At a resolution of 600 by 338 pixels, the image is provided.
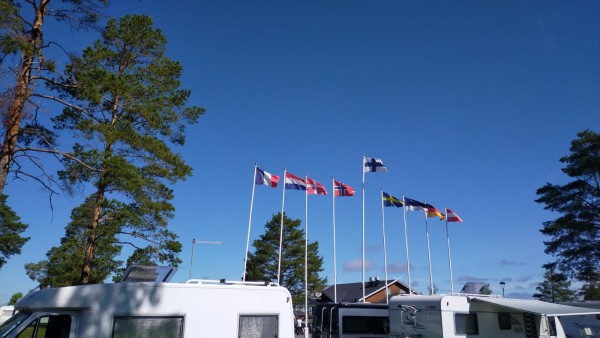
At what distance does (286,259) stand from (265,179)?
21463 millimetres

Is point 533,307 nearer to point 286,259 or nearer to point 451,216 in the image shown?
point 451,216

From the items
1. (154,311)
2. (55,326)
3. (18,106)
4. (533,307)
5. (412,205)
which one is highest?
(412,205)

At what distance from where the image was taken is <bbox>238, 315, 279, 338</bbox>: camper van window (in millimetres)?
9492

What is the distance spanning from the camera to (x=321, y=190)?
96.1 feet

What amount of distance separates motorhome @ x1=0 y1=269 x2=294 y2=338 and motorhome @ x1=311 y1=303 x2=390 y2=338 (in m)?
8.16

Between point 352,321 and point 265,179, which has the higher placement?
point 265,179

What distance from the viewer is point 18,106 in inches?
507

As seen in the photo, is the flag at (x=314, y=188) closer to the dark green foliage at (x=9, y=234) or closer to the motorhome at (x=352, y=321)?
the motorhome at (x=352, y=321)

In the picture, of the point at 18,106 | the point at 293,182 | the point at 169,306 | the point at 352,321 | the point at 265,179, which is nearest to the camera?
the point at 169,306

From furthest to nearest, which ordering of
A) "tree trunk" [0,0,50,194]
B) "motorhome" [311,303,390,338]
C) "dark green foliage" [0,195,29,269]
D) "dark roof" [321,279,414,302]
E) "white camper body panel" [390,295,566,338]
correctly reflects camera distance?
"dark roof" [321,279,414,302]
"dark green foliage" [0,195,29,269]
"motorhome" [311,303,390,338]
"white camper body panel" [390,295,566,338]
"tree trunk" [0,0,50,194]

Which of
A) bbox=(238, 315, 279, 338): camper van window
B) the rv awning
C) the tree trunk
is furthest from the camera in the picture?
the rv awning

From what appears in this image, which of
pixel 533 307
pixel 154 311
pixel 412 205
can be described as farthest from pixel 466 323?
pixel 412 205

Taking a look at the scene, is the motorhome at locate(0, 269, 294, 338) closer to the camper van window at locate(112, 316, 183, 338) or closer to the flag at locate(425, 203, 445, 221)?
the camper van window at locate(112, 316, 183, 338)

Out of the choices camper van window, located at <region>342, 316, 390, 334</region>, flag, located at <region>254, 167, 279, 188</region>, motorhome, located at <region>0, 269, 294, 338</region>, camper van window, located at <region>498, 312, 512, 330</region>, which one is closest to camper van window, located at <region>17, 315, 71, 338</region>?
motorhome, located at <region>0, 269, 294, 338</region>
